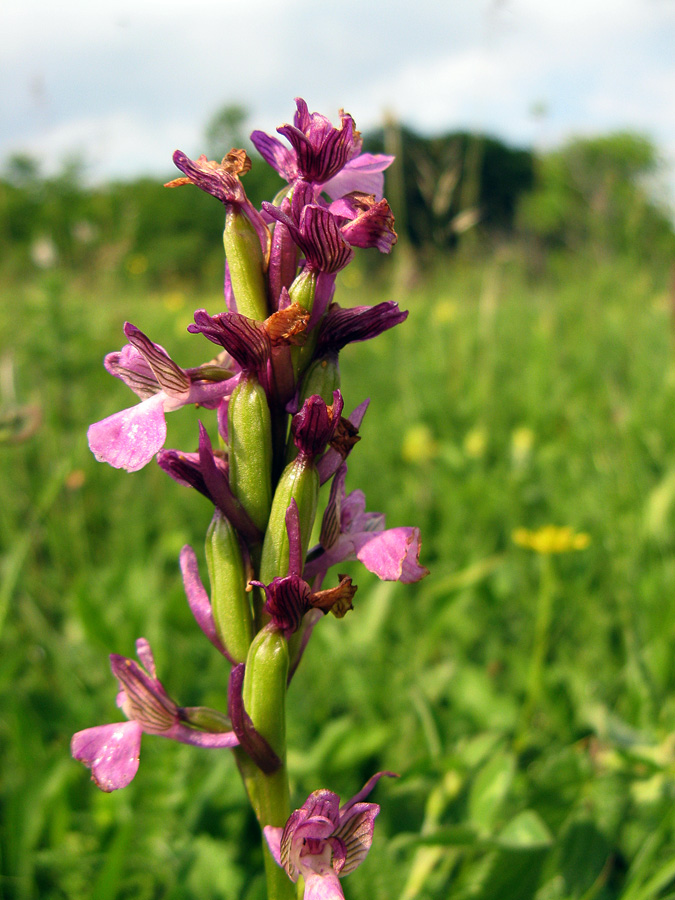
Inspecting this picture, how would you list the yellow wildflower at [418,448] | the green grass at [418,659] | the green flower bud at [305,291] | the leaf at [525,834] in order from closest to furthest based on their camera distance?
1. the green flower bud at [305,291]
2. the leaf at [525,834]
3. the green grass at [418,659]
4. the yellow wildflower at [418,448]

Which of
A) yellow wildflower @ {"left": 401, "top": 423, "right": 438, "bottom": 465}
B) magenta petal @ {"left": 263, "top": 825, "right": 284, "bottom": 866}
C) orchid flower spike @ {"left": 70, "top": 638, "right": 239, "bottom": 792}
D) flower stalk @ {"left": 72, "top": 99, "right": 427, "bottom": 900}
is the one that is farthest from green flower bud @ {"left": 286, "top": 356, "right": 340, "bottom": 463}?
yellow wildflower @ {"left": 401, "top": 423, "right": 438, "bottom": 465}

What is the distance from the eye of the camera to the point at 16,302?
609 centimetres

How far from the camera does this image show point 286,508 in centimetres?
85

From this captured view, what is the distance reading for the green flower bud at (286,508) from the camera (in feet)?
2.81

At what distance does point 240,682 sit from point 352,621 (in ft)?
4.91

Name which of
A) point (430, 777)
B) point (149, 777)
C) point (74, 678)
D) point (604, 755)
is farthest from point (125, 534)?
point (604, 755)

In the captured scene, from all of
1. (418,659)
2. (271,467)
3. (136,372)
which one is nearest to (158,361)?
(136,372)

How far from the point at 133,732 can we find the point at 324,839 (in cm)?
28

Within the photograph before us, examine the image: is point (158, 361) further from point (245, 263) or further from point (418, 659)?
point (418, 659)

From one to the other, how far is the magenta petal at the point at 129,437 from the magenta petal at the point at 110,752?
34cm

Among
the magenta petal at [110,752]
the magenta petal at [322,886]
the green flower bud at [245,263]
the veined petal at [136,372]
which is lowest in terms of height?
the magenta petal at [322,886]

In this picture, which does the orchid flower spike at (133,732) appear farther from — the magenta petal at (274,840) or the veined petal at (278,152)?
the veined petal at (278,152)

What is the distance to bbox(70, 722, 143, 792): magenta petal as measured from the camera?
860mm

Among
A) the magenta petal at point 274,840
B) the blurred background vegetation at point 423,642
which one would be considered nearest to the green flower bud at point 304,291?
the magenta petal at point 274,840
